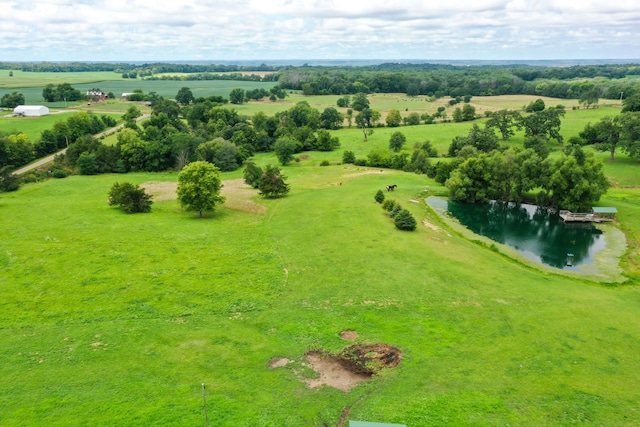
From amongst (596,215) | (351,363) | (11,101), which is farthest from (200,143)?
(11,101)

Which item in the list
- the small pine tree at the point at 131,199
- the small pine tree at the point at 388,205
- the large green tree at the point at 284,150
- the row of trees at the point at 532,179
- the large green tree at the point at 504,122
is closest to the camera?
the small pine tree at the point at 388,205

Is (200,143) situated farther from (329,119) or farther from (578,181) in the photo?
(578,181)

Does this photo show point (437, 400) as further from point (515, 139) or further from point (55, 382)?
point (515, 139)

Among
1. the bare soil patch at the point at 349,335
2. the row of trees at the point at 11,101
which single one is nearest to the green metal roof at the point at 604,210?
the bare soil patch at the point at 349,335

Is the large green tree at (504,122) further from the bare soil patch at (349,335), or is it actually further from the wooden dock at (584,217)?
the bare soil patch at (349,335)

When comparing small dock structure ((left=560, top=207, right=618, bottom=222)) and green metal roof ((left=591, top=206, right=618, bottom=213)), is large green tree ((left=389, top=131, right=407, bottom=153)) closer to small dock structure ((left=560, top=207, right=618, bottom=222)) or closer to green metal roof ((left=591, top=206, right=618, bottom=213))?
small dock structure ((left=560, top=207, right=618, bottom=222))
